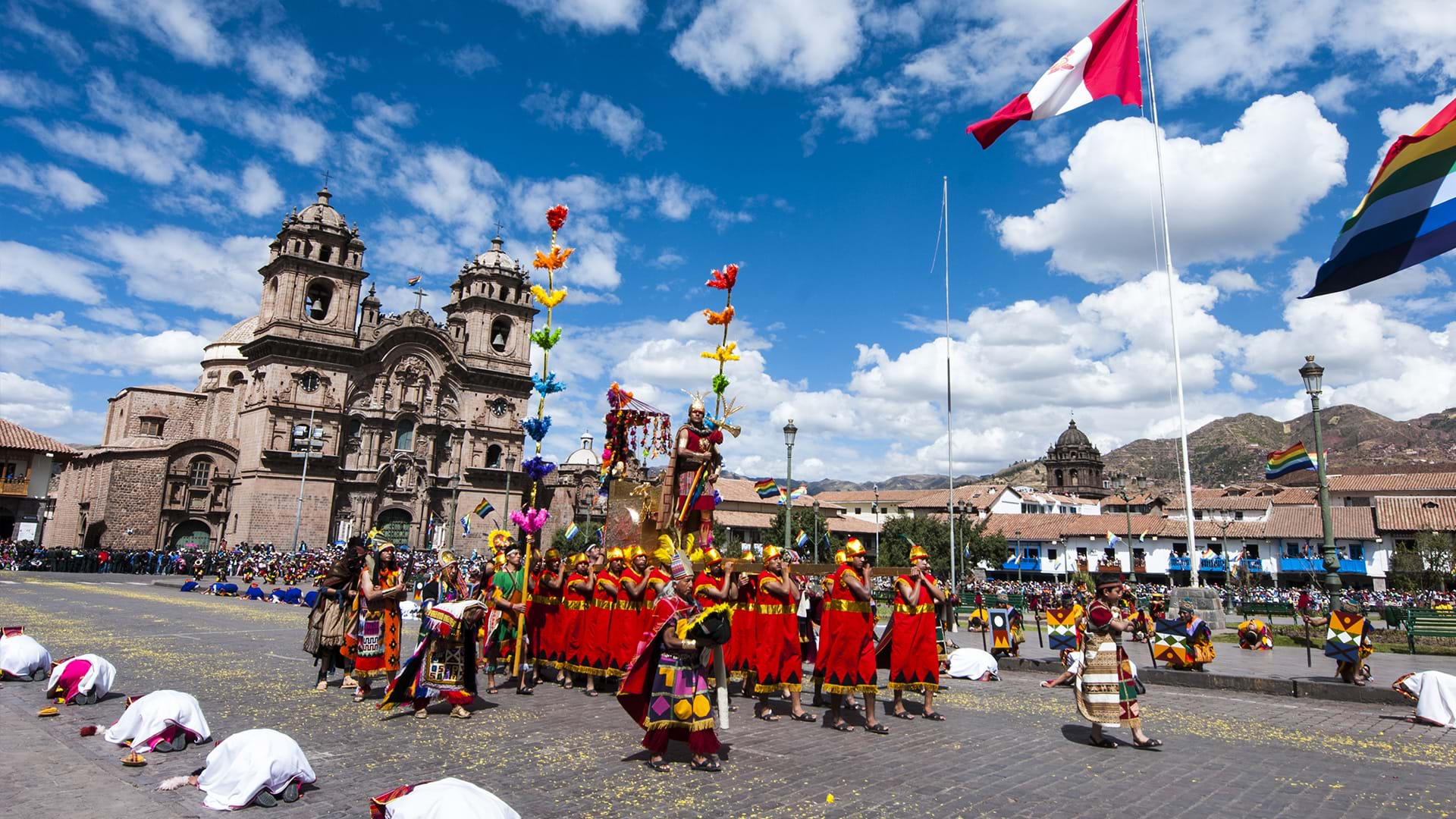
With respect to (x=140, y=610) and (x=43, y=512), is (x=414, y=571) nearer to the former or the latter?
(x=140, y=610)

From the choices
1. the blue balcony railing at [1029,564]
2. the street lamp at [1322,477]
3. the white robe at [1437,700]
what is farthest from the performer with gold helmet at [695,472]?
the blue balcony railing at [1029,564]

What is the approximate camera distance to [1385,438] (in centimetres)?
18325

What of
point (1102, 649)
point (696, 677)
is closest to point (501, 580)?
point (696, 677)

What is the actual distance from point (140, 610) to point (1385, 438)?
781 ft

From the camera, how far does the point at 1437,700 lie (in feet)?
30.1

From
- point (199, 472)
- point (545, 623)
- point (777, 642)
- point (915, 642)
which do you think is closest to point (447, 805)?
point (777, 642)

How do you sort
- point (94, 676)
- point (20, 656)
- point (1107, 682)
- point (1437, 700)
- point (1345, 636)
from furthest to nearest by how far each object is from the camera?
point (1345, 636) → point (20, 656) → point (1437, 700) → point (94, 676) → point (1107, 682)

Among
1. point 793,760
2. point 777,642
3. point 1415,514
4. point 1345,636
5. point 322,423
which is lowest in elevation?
point 793,760

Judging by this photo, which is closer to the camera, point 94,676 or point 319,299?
point 94,676

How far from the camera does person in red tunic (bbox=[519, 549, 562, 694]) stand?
11.5m

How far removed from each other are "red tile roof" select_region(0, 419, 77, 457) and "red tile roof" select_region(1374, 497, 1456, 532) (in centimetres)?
8097

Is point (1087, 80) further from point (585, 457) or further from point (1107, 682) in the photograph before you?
point (585, 457)

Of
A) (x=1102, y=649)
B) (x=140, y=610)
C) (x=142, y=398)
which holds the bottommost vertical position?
(x=140, y=610)

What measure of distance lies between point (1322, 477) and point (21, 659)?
877 inches
